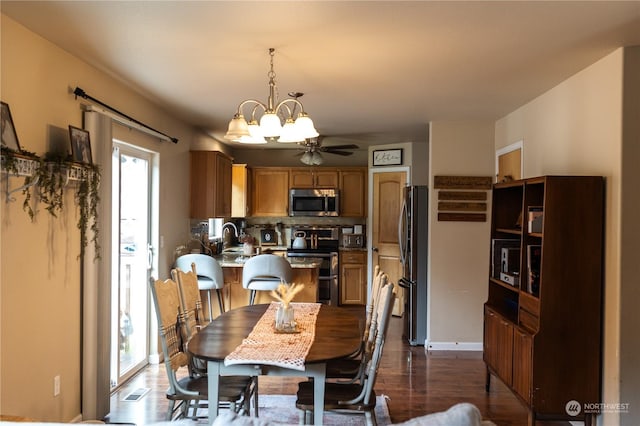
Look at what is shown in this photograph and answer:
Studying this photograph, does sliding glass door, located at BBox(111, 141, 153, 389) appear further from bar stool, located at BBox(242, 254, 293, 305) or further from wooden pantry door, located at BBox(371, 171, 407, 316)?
wooden pantry door, located at BBox(371, 171, 407, 316)

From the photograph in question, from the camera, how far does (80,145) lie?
9.09ft

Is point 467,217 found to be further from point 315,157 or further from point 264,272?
point 264,272

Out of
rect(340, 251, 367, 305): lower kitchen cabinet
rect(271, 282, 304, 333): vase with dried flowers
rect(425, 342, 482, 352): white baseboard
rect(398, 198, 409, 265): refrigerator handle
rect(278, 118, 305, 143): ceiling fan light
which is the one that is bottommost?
rect(425, 342, 482, 352): white baseboard

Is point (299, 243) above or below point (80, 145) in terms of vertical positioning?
below

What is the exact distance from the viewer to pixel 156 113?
166 inches

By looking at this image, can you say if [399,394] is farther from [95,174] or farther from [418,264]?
[95,174]

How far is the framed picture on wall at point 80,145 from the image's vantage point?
8.84ft

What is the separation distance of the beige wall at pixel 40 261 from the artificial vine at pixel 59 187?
0.21 ft

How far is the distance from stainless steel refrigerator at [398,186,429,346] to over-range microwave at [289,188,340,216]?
6.61 feet

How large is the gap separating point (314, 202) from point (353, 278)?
136 centimetres

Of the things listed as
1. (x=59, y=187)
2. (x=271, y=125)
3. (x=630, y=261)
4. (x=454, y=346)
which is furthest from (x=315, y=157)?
(x=630, y=261)

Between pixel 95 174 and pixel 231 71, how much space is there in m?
1.16

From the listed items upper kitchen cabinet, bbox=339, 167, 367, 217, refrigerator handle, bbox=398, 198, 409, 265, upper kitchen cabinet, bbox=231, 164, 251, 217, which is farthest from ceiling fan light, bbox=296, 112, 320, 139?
upper kitchen cabinet, bbox=339, 167, 367, 217

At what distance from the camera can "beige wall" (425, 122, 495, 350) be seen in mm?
4840
